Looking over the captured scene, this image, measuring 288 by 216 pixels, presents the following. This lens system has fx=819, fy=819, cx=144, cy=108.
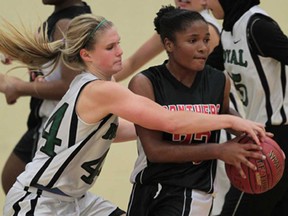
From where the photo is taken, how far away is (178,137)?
337 centimetres

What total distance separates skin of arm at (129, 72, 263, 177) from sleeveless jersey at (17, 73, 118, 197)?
0.53 feet

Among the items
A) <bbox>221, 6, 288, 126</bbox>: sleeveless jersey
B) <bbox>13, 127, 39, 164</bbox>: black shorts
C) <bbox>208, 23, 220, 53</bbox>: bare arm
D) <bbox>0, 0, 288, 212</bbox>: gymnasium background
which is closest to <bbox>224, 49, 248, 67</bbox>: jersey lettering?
<bbox>221, 6, 288, 126</bbox>: sleeveless jersey

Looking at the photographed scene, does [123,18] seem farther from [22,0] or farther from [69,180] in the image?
[69,180]

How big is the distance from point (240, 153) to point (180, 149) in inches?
Result: 9.7

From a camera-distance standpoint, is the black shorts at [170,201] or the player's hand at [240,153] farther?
the black shorts at [170,201]

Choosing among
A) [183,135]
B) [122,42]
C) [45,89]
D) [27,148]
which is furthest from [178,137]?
[122,42]

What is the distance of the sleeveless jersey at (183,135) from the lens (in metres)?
3.37

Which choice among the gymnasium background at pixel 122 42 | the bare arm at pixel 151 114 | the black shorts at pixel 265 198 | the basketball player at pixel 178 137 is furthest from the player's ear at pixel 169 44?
the gymnasium background at pixel 122 42

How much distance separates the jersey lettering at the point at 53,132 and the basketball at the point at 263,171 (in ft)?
2.36

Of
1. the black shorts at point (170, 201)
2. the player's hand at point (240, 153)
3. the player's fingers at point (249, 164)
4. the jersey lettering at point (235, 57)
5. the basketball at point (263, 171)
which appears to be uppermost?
the jersey lettering at point (235, 57)

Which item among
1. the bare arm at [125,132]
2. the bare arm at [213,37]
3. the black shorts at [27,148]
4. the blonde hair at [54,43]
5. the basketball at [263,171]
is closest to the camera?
the basketball at [263,171]

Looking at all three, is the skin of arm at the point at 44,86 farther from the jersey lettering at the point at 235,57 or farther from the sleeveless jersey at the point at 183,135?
the sleeveless jersey at the point at 183,135

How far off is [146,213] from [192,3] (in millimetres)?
1495

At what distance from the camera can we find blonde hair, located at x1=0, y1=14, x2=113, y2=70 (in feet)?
11.1
